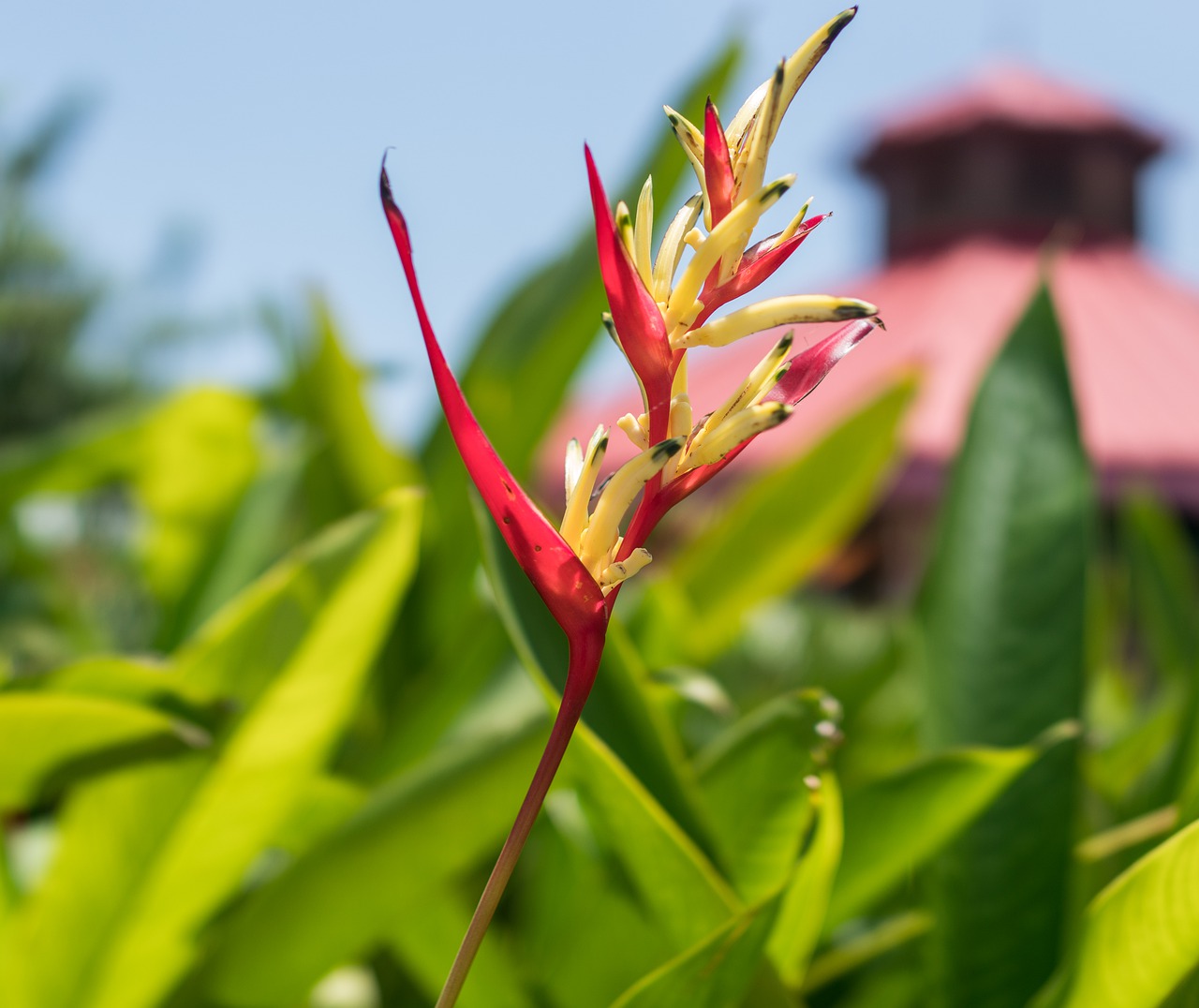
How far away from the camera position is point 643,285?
16 cm

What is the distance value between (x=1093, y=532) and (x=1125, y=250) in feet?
34.3

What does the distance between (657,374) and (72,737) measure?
0.25 metres

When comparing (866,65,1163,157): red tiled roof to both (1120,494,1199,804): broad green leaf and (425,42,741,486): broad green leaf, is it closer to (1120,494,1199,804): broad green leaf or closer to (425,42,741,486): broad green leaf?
(1120,494,1199,804): broad green leaf

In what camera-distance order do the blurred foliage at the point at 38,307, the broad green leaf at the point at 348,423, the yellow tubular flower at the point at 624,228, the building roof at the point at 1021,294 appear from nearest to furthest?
the yellow tubular flower at the point at 624,228, the broad green leaf at the point at 348,423, the blurred foliage at the point at 38,307, the building roof at the point at 1021,294

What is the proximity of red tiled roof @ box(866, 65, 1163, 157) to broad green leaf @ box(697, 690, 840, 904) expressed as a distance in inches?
387

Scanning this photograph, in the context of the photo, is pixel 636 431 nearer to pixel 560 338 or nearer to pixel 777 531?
pixel 560 338

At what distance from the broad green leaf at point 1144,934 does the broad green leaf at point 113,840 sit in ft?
0.80

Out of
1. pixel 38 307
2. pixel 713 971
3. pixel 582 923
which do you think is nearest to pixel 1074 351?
pixel 38 307

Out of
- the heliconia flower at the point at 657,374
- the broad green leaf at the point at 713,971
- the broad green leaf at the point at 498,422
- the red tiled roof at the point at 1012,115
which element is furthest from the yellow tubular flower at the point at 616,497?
the red tiled roof at the point at 1012,115

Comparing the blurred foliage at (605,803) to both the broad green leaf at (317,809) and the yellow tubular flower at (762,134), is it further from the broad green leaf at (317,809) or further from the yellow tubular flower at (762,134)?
the yellow tubular flower at (762,134)

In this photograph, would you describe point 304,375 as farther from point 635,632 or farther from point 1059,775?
point 1059,775

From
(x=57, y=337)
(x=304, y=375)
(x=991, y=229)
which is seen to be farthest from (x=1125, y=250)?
(x=304, y=375)

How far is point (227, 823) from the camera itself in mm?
372

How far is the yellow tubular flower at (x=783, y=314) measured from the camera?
0.53ft
